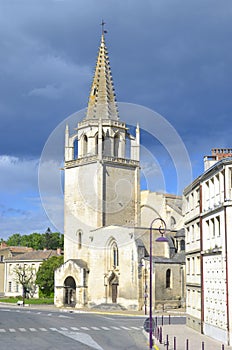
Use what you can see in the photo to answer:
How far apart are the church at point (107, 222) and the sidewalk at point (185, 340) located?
70.7 feet

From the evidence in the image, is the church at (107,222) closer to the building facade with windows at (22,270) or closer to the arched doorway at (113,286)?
the arched doorway at (113,286)

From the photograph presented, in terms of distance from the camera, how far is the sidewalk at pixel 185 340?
87.0 ft

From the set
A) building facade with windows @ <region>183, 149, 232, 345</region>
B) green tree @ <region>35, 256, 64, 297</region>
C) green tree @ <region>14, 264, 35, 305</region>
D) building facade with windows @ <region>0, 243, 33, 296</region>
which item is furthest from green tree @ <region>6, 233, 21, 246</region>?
building facade with windows @ <region>183, 149, 232, 345</region>

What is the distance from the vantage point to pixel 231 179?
1154 inches

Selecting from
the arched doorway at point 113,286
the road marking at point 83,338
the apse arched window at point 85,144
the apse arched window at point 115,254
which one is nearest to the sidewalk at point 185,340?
the road marking at point 83,338

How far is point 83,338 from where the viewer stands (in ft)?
102

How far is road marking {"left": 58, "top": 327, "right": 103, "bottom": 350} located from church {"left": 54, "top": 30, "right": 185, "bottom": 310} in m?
25.0

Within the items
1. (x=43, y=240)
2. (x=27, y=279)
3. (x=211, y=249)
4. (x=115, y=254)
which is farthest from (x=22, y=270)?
(x=211, y=249)

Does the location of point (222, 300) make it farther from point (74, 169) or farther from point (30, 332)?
point (74, 169)

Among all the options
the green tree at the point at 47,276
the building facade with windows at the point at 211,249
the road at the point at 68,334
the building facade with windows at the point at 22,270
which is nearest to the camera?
the road at the point at 68,334

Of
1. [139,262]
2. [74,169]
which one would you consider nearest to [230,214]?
[139,262]

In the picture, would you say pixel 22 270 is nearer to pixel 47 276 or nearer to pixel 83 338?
pixel 47 276

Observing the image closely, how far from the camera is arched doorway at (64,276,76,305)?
66438 mm

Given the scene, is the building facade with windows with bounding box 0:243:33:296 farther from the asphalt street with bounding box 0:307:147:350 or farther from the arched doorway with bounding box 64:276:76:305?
the asphalt street with bounding box 0:307:147:350
